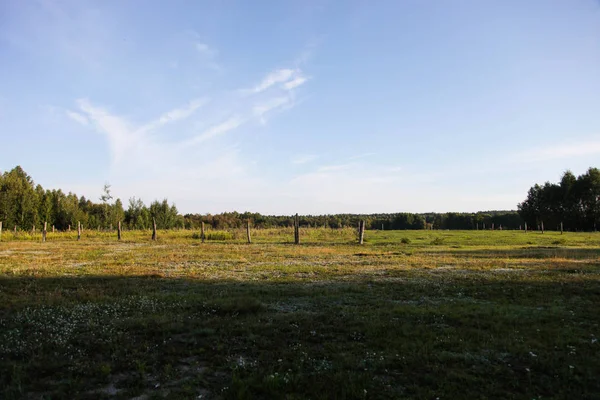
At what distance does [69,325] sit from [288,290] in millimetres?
6874

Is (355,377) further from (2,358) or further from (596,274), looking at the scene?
(596,274)

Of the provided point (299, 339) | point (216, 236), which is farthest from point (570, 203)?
point (299, 339)

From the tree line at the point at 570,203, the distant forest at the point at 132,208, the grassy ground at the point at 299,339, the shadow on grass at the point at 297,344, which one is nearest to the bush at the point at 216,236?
the distant forest at the point at 132,208

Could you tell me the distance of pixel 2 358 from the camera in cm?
636

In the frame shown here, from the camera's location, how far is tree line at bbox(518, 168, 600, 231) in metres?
83.4

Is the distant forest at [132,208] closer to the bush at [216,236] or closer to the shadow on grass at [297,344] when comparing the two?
the bush at [216,236]

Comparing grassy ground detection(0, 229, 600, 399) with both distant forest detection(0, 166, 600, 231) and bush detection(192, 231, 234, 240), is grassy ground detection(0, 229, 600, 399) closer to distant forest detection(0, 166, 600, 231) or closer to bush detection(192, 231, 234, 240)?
bush detection(192, 231, 234, 240)

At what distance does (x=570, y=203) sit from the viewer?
8756cm

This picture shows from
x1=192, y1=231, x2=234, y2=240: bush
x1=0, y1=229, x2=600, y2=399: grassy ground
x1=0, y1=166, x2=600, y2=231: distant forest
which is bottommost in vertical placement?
x1=0, y1=229, x2=600, y2=399: grassy ground

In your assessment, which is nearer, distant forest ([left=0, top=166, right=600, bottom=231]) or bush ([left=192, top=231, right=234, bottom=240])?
bush ([left=192, top=231, right=234, bottom=240])

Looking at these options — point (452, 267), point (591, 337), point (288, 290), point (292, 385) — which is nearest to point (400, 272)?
point (452, 267)

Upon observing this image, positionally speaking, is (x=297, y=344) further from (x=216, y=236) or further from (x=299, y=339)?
(x=216, y=236)

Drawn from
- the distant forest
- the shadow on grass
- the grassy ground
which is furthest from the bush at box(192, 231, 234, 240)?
the shadow on grass

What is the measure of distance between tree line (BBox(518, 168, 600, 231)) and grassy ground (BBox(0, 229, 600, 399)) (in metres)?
85.7
